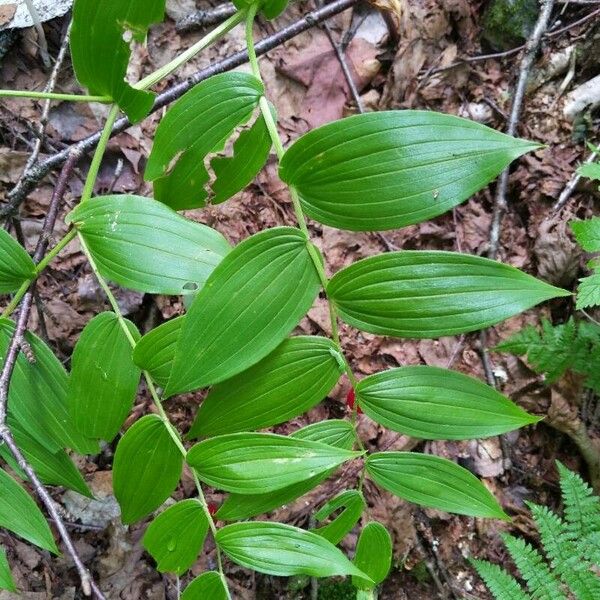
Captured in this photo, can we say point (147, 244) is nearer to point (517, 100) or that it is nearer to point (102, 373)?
point (102, 373)

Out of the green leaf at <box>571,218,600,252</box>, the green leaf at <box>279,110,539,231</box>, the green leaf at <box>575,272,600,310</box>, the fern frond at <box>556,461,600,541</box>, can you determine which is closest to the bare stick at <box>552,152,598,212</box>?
→ the green leaf at <box>571,218,600,252</box>

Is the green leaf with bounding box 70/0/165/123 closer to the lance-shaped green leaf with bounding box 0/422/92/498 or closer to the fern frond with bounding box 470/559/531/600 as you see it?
the lance-shaped green leaf with bounding box 0/422/92/498

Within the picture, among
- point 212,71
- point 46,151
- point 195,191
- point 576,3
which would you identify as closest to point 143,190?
point 46,151

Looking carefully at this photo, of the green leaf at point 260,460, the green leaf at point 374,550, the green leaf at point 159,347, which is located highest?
the green leaf at point 159,347

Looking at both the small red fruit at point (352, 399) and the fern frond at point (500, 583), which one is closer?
the small red fruit at point (352, 399)

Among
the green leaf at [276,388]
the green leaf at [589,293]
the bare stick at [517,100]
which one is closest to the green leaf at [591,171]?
the green leaf at [589,293]

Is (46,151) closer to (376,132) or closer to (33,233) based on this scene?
(33,233)

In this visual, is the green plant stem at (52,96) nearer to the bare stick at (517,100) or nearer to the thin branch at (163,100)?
the thin branch at (163,100)

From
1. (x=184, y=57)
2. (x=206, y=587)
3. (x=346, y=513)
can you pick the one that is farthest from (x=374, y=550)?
(x=184, y=57)
